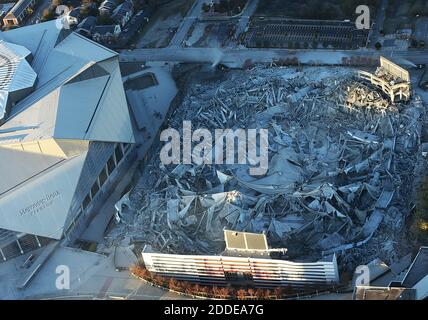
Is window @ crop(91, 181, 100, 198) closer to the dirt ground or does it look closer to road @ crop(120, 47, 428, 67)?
road @ crop(120, 47, 428, 67)

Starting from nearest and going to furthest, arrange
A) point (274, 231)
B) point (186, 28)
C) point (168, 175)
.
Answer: point (274, 231), point (168, 175), point (186, 28)

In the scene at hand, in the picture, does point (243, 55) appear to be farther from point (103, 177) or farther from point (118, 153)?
point (103, 177)

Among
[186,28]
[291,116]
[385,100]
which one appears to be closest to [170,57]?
[186,28]

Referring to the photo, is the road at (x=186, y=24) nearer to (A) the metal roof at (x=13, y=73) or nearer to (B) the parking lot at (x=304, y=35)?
(B) the parking lot at (x=304, y=35)

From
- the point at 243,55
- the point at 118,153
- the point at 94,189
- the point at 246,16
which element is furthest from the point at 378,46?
the point at 94,189

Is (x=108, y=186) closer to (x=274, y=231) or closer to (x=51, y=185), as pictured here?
(x=51, y=185)

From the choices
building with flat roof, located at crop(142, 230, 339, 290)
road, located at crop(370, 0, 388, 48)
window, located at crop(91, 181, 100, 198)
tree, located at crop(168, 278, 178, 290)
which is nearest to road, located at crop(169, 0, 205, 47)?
road, located at crop(370, 0, 388, 48)
